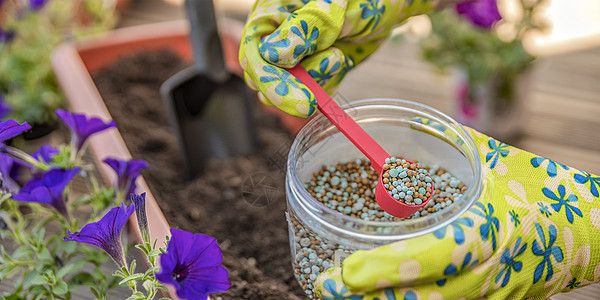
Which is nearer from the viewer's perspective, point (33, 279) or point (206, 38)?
point (33, 279)

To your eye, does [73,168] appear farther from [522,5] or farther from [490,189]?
[522,5]

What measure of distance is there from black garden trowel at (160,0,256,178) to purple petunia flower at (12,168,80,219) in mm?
298

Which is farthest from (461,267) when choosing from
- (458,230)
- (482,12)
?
(482,12)

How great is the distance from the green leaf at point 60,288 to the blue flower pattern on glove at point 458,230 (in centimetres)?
40

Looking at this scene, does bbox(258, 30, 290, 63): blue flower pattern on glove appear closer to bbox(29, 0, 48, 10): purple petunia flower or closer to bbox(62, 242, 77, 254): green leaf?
bbox(62, 242, 77, 254): green leaf

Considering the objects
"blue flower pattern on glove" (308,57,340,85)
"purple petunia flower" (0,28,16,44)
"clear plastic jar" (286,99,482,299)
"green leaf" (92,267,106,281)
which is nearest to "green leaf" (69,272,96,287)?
"green leaf" (92,267,106,281)

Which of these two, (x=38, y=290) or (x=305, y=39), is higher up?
(x=305, y=39)

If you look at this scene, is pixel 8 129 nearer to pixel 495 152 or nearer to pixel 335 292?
pixel 335 292

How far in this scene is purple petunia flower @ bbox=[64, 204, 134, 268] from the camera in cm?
52

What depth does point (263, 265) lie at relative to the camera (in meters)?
0.73

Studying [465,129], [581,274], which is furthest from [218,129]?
[581,274]

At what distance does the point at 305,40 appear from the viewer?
0.58 m

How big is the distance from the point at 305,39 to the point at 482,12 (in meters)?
0.49

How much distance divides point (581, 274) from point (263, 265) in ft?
1.23
